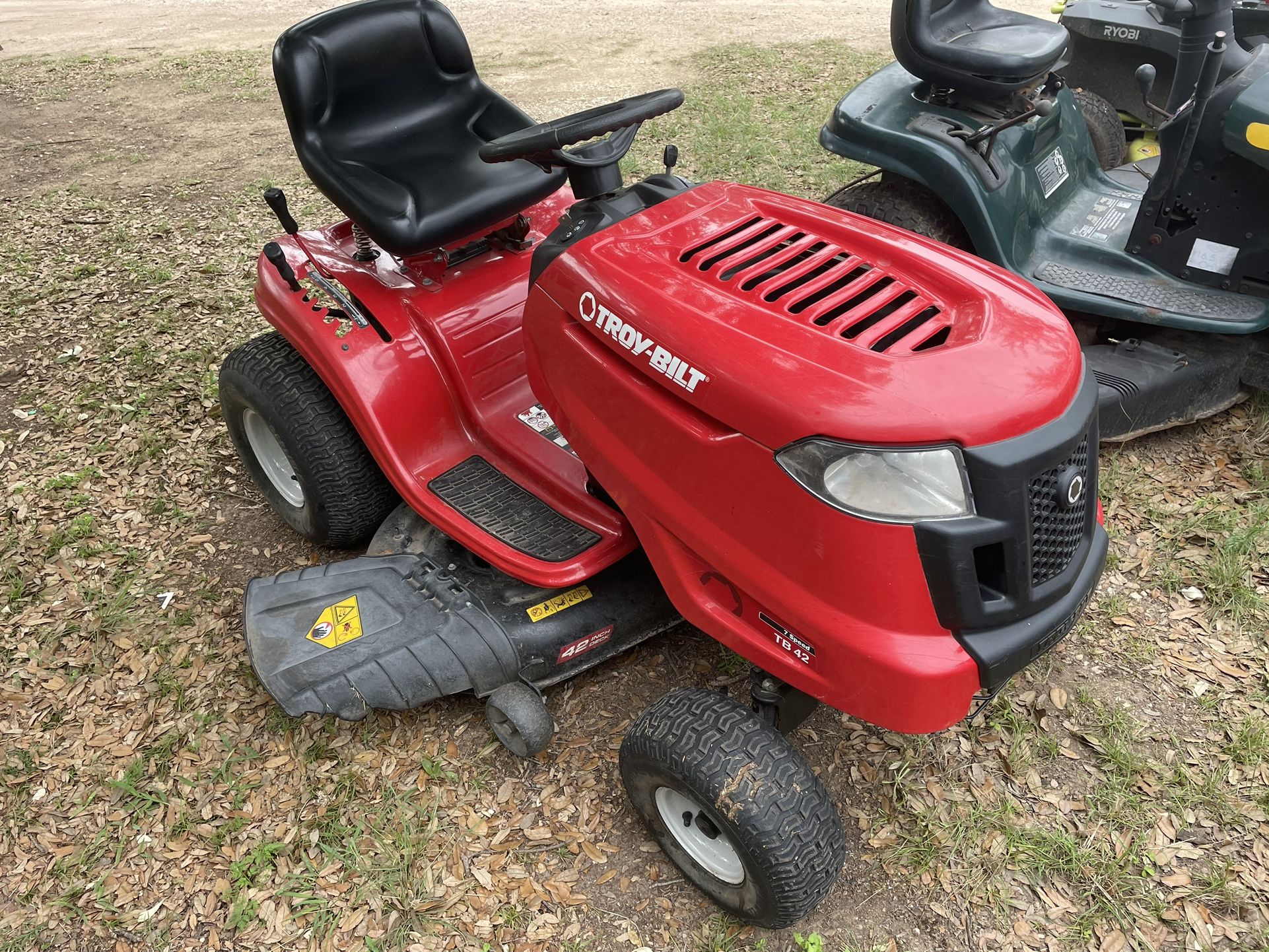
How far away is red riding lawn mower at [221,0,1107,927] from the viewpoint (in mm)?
1591

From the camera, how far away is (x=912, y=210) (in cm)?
334

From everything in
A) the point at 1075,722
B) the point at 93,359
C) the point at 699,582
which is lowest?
the point at 1075,722

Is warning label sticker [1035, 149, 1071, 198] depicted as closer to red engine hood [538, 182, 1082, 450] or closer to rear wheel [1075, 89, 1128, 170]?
rear wheel [1075, 89, 1128, 170]

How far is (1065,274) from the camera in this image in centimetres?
329

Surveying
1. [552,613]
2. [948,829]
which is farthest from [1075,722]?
[552,613]

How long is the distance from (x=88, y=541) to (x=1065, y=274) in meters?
3.27

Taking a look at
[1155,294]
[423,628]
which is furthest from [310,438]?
[1155,294]

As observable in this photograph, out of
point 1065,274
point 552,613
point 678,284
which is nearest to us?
point 678,284

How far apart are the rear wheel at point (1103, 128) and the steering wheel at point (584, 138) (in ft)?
9.05

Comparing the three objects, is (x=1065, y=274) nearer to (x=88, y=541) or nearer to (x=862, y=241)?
(x=862, y=241)

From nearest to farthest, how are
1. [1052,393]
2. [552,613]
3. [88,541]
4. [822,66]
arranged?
[1052,393]
[552,613]
[88,541]
[822,66]

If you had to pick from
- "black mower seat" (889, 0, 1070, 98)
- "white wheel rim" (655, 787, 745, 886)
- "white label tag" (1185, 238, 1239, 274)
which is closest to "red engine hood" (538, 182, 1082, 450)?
"white wheel rim" (655, 787, 745, 886)

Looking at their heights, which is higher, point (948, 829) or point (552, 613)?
point (552, 613)

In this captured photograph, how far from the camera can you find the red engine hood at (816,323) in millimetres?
1561
